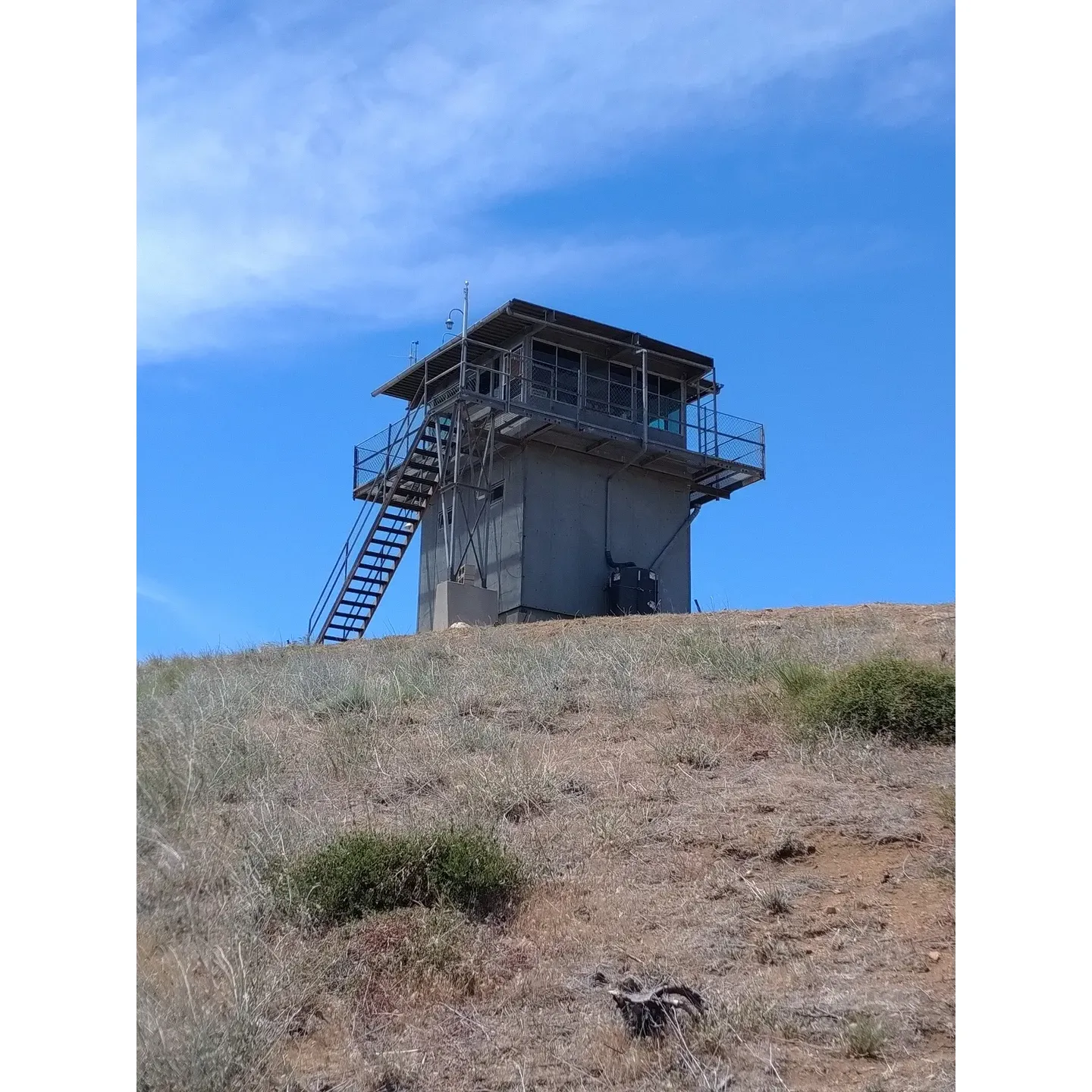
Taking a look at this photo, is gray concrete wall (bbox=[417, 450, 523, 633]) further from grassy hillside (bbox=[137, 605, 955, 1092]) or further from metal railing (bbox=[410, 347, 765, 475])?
grassy hillside (bbox=[137, 605, 955, 1092])

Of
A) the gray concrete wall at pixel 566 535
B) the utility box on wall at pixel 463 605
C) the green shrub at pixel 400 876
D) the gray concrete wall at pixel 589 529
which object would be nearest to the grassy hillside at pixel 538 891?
the green shrub at pixel 400 876

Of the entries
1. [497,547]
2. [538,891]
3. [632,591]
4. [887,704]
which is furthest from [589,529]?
[538,891]

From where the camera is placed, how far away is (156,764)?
5.55 metres

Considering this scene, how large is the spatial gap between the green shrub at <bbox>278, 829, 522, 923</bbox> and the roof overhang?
985 inches

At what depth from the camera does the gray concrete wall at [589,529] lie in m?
30.7

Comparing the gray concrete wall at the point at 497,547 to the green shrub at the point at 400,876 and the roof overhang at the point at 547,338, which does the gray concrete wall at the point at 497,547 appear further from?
the green shrub at the point at 400,876

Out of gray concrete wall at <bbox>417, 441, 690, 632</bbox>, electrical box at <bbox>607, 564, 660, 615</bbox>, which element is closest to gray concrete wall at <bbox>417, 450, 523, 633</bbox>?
gray concrete wall at <bbox>417, 441, 690, 632</bbox>

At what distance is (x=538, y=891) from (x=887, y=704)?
166 inches

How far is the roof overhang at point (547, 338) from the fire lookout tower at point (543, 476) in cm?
4

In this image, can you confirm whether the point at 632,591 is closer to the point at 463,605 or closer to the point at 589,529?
the point at 589,529
